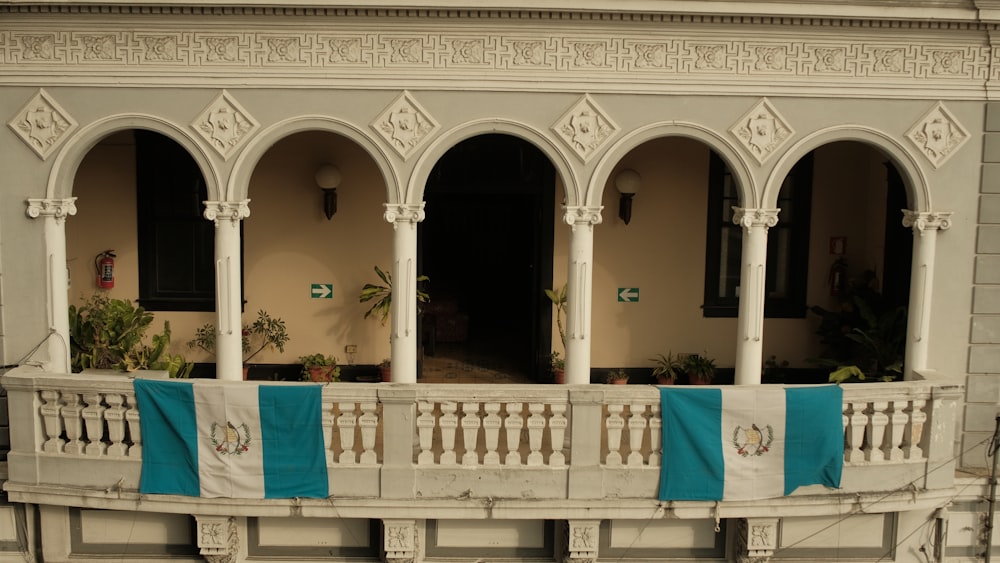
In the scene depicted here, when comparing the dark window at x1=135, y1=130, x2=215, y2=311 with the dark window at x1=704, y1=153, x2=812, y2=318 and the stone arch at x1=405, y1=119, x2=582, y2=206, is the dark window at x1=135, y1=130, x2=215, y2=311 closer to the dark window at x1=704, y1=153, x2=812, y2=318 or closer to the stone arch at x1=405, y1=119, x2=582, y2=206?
the stone arch at x1=405, y1=119, x2=582, y2=206

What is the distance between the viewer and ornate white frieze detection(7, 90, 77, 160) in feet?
37.4

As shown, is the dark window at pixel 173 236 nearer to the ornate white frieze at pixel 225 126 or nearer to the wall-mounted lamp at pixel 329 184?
the wall-mounted lamp at pixel 329 184

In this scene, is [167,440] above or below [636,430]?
below

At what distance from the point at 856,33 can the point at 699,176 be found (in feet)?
10.5

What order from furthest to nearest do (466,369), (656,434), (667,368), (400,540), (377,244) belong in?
(466,369), (377,244), (667,368), (400,540), (656,434)

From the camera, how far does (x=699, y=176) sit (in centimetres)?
1416

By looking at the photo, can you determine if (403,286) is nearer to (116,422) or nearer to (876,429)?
(116,422)

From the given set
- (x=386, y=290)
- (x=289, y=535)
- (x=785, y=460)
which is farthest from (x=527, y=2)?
(x=289, y=535)

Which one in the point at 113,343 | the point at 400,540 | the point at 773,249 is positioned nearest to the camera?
the point at 400,540

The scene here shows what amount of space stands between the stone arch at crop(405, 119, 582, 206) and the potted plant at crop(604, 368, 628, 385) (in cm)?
316

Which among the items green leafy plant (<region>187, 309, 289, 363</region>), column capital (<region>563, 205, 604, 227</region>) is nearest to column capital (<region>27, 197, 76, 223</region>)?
green leafy plant (<region>187, 309, 289, 363</region>)

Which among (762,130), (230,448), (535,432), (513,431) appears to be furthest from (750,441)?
(230,448)

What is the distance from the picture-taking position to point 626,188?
1382 centimetres

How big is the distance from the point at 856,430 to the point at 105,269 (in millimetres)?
9324
